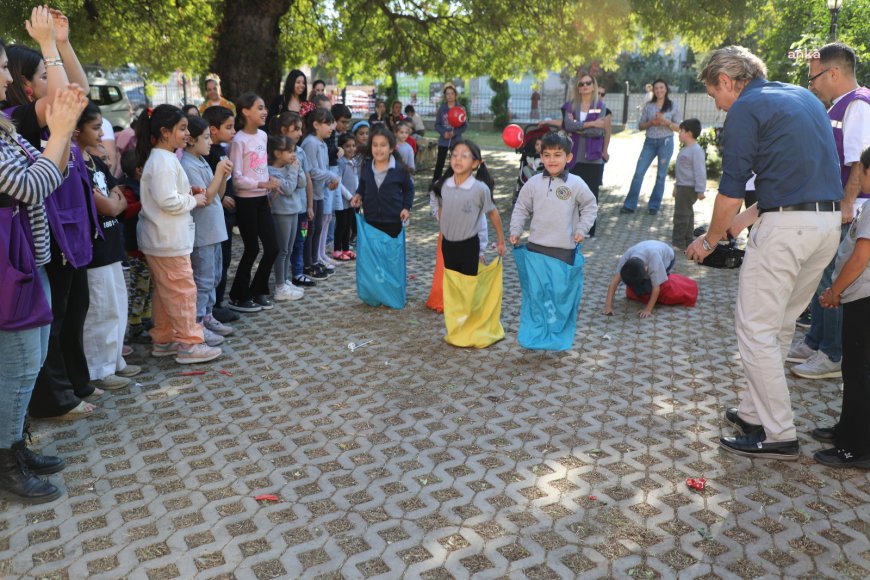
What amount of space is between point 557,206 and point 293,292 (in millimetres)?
2861

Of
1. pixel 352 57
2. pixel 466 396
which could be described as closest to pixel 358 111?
pixel 352 57

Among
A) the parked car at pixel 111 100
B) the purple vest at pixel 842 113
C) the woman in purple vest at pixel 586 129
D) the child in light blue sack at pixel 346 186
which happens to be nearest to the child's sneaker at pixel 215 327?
the child in light blue sack at pixel 346 186

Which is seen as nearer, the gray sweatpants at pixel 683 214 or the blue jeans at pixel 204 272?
the blue jeans at pixel 204 272

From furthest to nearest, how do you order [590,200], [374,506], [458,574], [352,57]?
[352,57], [590,200], [374,506], [458,574]

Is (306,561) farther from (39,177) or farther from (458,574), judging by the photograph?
(39,177)

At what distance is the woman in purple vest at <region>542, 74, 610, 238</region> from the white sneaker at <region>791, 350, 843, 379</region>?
4.55 metres

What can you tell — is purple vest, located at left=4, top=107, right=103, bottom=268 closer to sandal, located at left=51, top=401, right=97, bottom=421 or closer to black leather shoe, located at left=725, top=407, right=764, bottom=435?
sandal, located at left=51, top=401, right=97, bottom=421

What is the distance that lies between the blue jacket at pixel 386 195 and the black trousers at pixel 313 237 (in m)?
1.02

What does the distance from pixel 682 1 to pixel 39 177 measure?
12288 mm

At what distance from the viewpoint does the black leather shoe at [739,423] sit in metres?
4.29

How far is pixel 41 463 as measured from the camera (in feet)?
12.4

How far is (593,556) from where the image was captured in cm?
324

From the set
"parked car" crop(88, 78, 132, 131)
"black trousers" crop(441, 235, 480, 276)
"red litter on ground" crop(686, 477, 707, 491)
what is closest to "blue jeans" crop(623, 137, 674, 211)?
"black trousers" crop(441, 235, 480, 276)

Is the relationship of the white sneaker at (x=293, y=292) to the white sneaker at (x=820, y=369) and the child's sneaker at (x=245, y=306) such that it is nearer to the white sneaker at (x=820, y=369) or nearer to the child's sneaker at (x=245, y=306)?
the child's sneaker at (x=245, y=306)
